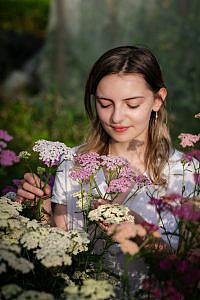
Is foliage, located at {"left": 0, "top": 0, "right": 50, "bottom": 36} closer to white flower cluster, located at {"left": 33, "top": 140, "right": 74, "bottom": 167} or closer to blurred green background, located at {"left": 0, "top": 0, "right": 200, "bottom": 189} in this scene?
blurred green background, located at {"left": 0, "top": 0, "right": 200, "bottom": 189}

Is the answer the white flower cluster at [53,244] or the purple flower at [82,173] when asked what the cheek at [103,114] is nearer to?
the purple flower at [82,173]

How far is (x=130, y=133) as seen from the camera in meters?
2.24

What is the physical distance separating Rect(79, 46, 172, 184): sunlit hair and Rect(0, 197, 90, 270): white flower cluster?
74cm

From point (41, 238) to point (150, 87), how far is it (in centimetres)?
101

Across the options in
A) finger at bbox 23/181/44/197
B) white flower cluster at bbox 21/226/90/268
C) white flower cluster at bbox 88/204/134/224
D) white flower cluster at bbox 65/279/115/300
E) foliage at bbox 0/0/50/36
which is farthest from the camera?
foliage at bbox 0/0/50/36

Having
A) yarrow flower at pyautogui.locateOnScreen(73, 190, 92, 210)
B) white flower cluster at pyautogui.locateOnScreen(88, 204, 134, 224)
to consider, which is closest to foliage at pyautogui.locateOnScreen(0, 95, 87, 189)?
yarrow flower at pyautogui.locateOnScreen(73, 190, 92, 210)

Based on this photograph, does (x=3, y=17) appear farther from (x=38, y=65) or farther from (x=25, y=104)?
(x=25, y=104)

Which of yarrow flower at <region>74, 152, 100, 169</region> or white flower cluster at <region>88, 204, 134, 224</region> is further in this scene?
yarrow flower at <region>74, 152, 100, 169</region>

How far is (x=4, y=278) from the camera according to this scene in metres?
1.57

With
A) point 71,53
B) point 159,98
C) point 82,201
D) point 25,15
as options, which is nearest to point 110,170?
point 82,201

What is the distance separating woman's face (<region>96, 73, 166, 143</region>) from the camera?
214 cm

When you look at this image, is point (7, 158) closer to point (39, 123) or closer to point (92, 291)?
point (92, 291)

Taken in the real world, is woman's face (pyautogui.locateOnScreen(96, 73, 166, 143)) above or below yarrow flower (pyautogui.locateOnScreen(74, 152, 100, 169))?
above

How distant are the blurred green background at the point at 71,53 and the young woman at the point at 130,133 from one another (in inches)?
88.2
